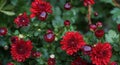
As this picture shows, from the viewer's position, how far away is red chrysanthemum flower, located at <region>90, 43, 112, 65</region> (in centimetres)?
193

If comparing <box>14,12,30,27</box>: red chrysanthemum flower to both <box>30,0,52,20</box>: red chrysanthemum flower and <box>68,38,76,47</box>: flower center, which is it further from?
<box>68,38,76,47</box>: flower center

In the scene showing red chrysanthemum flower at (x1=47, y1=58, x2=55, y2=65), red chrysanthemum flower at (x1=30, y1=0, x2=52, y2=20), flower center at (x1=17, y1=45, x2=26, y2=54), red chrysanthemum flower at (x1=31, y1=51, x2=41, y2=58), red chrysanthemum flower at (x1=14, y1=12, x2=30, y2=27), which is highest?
red chrysanthemum flower at (x1=30, y1=0, x2=52, y2=20)

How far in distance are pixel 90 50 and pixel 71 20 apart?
39cm

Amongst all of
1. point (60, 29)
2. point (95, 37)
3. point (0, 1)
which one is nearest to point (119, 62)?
point (95, 37)

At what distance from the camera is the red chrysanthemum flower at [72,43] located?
197 cm

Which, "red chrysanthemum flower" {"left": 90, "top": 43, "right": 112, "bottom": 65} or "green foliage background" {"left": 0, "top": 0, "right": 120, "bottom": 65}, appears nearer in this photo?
"red chrysanthemum flower" {"left": 90, "top": 43, "right": 112, "bottom": 65}

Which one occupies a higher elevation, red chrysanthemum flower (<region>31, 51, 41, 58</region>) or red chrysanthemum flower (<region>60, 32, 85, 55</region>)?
red chrysanthemum flower (<region>60, 32, 85, 55</region>)

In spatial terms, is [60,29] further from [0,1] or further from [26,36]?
[0,1]

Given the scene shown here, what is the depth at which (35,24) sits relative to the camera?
2.14 meters

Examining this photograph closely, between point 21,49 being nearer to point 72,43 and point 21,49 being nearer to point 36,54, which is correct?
point 36,54

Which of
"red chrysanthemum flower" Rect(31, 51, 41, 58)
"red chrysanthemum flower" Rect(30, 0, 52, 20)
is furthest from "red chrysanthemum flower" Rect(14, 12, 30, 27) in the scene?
"red chrysanthemum flower" Rect(31, 51, 41, 58)

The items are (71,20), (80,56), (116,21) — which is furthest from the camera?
(116,21)

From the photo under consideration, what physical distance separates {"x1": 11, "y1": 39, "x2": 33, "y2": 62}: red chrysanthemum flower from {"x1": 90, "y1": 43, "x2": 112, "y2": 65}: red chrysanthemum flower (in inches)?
15.0

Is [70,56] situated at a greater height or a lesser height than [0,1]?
lesser
